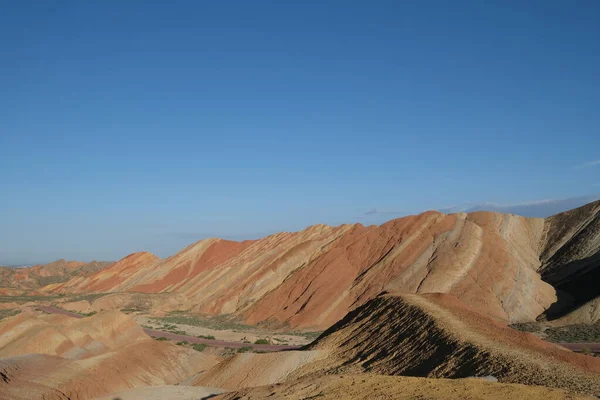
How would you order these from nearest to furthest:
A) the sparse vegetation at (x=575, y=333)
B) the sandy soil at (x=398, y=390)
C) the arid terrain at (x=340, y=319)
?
the sandy soil at (x=398, y=390) < the arid terrain at (x=340, y=319) < the sparse vegetation at (x=575, y=333)

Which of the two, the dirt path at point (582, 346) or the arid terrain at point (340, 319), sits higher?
the arid terrain at point (340, 319)

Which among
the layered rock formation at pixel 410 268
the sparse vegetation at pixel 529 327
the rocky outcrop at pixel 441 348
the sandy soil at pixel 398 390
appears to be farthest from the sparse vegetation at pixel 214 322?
the sandy soil at pixel 398 390

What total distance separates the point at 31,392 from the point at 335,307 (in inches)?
1272

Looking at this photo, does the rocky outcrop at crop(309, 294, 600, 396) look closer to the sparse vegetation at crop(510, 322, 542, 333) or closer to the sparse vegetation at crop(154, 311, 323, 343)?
the sparse vegetation at crop(510, 322, 542, 333)

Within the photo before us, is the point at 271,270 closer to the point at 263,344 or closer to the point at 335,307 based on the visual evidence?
the point at 335,307

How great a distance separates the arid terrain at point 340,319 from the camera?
1622 cm

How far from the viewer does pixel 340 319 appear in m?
45.8

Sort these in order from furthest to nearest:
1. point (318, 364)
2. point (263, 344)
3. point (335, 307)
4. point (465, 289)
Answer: point (335, 307) → point (465, 289) → point (263, 344) → point (318, 364)

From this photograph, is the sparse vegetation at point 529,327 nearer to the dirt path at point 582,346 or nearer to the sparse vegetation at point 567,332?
the sparse vegetation at point 567,332

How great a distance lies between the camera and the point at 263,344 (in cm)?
3822

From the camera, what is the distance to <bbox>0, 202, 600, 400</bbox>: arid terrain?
53.2 feet

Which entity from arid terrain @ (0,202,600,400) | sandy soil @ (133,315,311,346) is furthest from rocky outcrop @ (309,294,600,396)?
sandy soil @ (133,315,311,346)

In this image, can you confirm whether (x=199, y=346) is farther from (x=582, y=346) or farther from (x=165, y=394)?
(x=582, y=346)

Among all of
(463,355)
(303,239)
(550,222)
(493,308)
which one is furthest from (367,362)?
(303,239)
